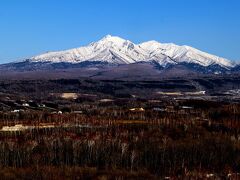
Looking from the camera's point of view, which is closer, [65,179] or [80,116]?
[65,179]

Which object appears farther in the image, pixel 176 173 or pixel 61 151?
pixel 61 151

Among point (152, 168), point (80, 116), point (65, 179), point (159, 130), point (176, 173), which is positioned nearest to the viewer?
point (65, 179)

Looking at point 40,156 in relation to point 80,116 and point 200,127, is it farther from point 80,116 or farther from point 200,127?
point 80,116

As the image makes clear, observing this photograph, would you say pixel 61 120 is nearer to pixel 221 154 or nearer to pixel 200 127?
pixel 200 127

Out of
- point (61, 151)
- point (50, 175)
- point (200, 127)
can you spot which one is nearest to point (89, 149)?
point (61, 151)

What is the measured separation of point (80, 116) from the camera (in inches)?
4360

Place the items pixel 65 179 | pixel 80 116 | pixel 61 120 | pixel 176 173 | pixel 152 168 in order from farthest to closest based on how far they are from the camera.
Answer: pixel 80 116 < pixel 61 120 < pixel 152 168 < pixel 176 173 < pixel 65 179

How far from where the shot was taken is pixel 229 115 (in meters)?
102

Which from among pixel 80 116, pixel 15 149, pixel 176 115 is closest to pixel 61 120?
pixel 80 116

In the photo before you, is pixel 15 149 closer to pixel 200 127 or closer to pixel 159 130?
pixel 159 130

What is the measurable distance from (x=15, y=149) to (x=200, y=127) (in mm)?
32570

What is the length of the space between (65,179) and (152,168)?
11.5 metres

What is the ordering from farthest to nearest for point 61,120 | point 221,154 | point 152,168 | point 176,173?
point 61,120
point 221,154
point 152,168
point 176,173

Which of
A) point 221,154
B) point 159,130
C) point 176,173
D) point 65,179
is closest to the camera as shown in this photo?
point 65,179
